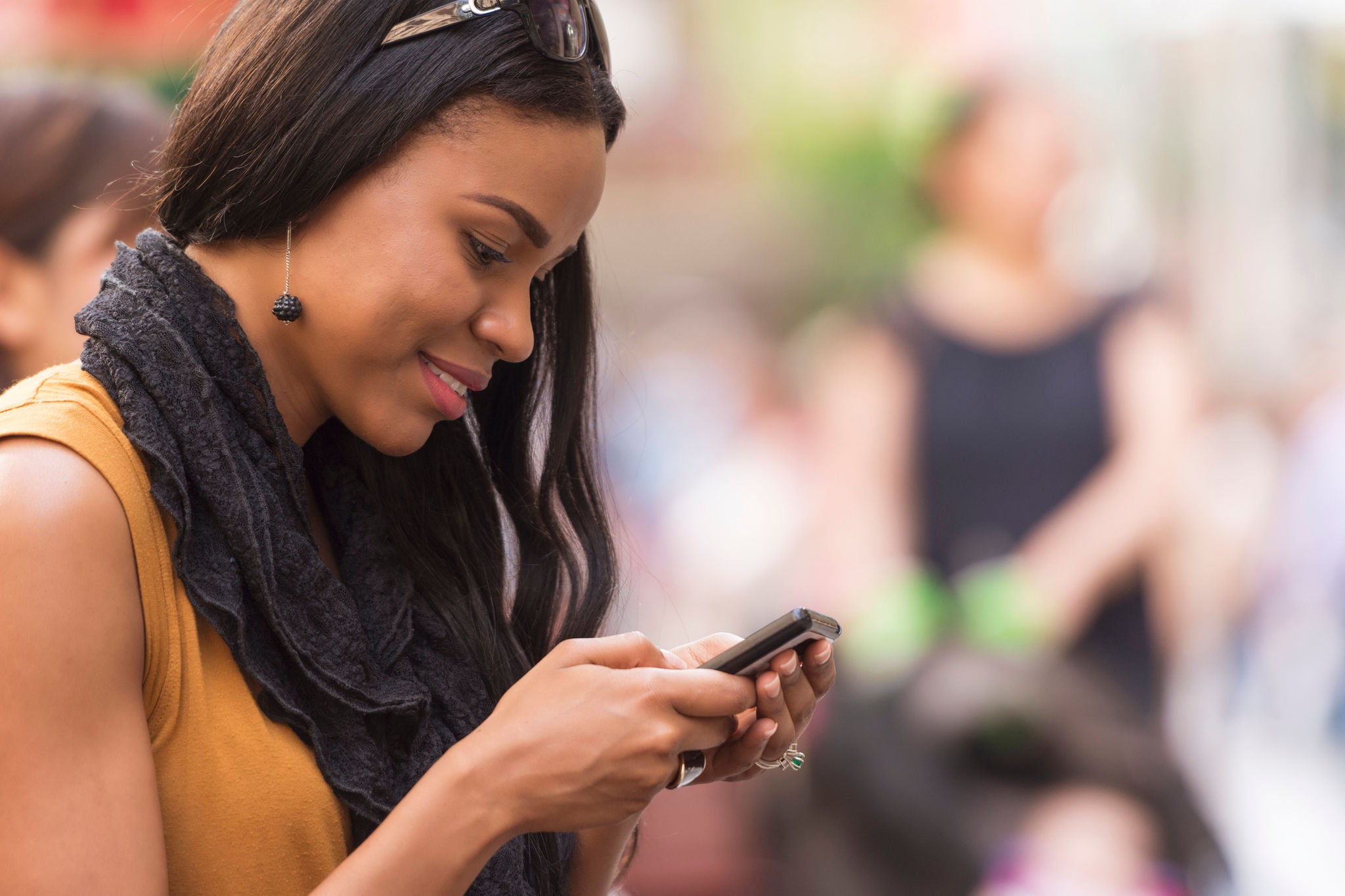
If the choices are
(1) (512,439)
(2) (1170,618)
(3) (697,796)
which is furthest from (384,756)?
(2) (1170,618)

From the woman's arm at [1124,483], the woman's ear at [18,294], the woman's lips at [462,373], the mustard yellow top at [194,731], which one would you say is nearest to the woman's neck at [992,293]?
the woman's arm at [1124,483]

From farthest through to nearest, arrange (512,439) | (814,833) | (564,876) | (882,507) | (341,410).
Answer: (882,507) → (814,833) → (512,439) → (564,876) → (341,410)

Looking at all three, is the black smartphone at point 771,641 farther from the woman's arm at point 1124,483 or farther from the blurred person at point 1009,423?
the woman's arm at point 1124,483

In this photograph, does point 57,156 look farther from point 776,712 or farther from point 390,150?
point 776,712

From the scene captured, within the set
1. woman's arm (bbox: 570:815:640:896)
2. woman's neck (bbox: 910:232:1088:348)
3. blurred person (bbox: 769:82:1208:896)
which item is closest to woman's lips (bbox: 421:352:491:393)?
woman's arm (bbox: 570:815:640:896)

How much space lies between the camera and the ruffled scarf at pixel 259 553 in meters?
1.20

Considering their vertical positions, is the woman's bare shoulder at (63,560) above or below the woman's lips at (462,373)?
below

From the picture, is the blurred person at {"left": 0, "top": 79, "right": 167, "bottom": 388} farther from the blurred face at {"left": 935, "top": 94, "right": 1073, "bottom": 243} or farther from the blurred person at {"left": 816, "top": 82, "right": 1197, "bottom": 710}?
the blurred face at {"left": 935, "top": 94, "right": 1073, "bottom": 243}

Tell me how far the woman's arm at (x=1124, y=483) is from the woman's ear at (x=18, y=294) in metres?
2.98

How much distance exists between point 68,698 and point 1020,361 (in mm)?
3480

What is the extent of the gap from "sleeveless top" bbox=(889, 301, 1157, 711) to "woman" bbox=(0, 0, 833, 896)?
8.42ft

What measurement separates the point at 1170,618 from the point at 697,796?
168 cm

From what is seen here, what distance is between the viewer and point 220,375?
1292 mm

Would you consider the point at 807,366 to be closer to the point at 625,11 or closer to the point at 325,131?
the point at 625,11
